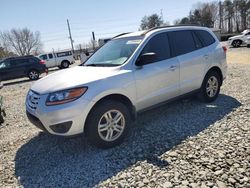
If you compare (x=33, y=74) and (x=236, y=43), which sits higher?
(x=236, y=43)

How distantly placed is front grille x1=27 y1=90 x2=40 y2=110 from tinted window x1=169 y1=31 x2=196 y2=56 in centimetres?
269

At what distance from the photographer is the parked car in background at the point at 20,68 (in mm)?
16641

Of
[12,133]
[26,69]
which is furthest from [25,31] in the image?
[12,133]

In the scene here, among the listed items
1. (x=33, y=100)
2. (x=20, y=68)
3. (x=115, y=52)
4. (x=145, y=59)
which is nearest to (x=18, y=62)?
(x=20, y=68)

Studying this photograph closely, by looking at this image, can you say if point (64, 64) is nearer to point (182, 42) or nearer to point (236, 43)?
point (236, 43)

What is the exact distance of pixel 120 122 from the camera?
3.91m

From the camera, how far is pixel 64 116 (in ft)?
11.0

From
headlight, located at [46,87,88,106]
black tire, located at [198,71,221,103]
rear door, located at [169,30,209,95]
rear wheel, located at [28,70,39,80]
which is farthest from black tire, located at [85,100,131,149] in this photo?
rear wheel, located at [28,70,39,80]

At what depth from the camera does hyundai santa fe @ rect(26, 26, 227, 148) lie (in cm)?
344

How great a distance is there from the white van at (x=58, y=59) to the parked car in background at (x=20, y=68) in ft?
25.5

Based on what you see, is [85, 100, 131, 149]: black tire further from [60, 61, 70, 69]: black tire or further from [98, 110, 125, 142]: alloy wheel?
[60, 61, 70, 69]: black tire

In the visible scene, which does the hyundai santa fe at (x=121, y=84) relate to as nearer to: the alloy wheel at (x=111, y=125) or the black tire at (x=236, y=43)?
the alloy wheel at (x=111, y=125)

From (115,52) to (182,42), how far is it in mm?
1452

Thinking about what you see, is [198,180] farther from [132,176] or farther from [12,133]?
[12,133]
